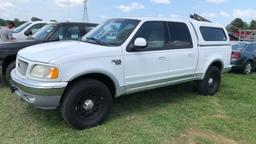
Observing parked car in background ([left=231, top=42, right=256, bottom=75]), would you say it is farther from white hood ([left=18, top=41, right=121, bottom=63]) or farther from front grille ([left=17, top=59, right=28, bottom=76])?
front grille ([left=17, top=59, right=28, bottom=76])

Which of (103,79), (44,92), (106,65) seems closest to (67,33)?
(103,79)

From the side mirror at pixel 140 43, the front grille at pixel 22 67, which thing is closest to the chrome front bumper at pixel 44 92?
the front grille at pixel 22 67

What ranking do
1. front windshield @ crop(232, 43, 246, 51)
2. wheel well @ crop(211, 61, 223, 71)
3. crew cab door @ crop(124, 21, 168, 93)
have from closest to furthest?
crew cab door @ crop(124, 21, 168, 93) → wheel well @ crop(211, 61, 223, 71) → front windshield @ crop(232, 43, 246, 51)

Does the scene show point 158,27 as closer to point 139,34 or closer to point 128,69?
point 139,34

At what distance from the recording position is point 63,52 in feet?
16.5

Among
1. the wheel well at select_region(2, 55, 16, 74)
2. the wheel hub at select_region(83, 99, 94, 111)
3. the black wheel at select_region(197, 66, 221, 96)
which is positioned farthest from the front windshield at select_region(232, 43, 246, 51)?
the wheel hub at select_region(83, 99, 94, 111)

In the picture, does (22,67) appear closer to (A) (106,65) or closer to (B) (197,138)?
(A) (106,65)

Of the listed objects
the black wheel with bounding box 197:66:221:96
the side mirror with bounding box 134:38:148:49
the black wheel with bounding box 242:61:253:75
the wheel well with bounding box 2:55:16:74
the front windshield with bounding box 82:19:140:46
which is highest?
the front windshield with bounding box 82:19:140:46

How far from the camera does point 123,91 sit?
18.9ft

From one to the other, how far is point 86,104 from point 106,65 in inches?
28.1

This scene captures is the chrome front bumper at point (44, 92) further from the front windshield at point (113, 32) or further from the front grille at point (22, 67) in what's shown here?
the front windshield at point (113, 32)

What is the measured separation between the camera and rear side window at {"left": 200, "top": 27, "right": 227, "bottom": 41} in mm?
7574

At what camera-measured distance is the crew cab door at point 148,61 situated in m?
5.70

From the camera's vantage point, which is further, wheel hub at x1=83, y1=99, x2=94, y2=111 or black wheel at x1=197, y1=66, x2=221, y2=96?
black wheel at x1=197, y1=66, x2=221, y2=96
